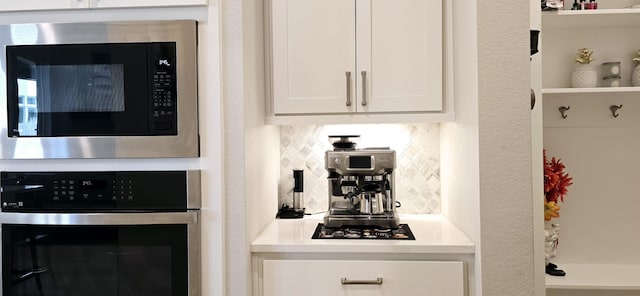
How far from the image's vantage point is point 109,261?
1479mm

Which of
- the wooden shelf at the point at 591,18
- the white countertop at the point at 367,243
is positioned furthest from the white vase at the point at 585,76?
the white countertop at the point at 367,243


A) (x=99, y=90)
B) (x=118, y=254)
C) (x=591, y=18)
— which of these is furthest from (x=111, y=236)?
(x=591, y=18)

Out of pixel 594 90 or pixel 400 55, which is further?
pixel 594 90

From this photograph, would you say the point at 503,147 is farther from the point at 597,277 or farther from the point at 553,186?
the point at 597,277

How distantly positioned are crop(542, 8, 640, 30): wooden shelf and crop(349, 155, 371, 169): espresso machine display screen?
1008 mm

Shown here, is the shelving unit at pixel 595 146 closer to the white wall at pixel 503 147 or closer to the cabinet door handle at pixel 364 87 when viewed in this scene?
the white wall at pixel 503 147

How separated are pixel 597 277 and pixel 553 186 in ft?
1.51

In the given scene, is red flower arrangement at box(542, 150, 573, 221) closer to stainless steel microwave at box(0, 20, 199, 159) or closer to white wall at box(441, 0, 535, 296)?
white wall at box(441, 0, 535, 296)

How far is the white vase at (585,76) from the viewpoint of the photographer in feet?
6.60


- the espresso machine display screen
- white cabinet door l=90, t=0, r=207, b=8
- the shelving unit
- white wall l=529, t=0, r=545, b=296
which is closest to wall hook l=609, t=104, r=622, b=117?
the shelving unit

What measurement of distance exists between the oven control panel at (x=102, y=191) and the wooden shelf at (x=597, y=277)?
1573 millimetres

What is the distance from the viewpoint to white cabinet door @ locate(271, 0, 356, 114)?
1.83 metres

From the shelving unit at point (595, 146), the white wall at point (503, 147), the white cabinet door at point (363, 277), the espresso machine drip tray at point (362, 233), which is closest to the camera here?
the white wall at point (503, 147)

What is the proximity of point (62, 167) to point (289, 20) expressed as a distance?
102 centimetres
